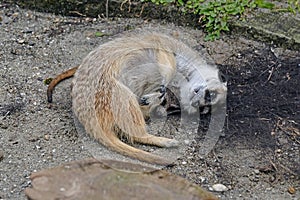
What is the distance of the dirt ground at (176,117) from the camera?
3.31 m

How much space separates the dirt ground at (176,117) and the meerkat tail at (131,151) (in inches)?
3.5

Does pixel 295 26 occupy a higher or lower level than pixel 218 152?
higher

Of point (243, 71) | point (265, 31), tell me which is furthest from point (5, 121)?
point (265, 31)

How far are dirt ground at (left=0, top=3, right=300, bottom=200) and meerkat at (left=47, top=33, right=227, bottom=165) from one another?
A: 0.51 feet

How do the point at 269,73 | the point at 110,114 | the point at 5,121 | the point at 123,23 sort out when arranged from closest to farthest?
1. the point at 110,114
2. the point at 5,121
3. the point at 269,73
4. the point at 123,23

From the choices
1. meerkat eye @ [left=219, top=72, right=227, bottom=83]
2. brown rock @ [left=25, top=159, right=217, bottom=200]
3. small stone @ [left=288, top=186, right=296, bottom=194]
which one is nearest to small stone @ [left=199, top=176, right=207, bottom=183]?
small stone @ [left=288, top=186, right=296, bottom=194]

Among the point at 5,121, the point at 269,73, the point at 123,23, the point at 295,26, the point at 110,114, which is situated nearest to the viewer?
the point at 110,114

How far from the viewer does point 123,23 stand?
4668 millimetres

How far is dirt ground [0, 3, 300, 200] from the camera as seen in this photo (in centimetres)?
331

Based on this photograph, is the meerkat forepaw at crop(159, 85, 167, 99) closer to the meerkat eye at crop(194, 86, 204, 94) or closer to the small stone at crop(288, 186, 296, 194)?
the meerkat eye at crop(194, 86, 204, 94)

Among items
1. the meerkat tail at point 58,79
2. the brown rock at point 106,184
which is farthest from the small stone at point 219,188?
the meerkat tail at point 58,79

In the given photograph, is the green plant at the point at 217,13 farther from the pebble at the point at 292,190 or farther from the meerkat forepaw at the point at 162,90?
the pebble at the point at 292,190

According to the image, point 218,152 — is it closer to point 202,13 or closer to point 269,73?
point 269,73

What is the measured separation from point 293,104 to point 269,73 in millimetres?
333
